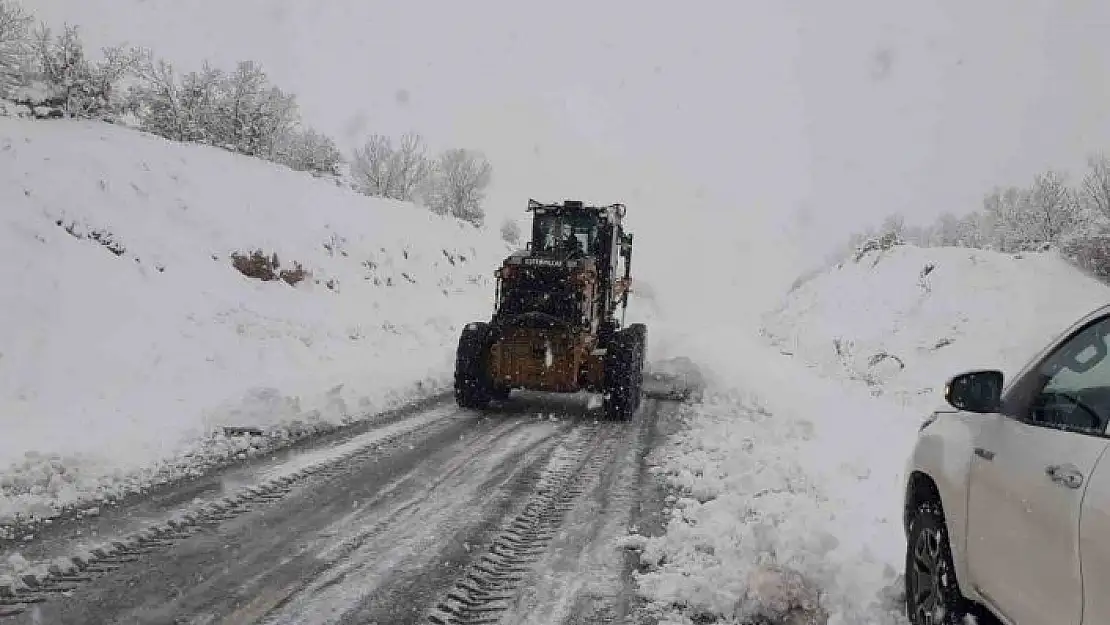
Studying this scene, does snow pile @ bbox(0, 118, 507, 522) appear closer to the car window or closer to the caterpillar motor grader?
the caterpillar motor grader

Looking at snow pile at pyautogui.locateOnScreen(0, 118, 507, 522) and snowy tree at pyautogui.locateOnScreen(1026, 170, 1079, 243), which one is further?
snowy tree at pyautogui.locateOnScreen(1026, 170, 1079, 243)

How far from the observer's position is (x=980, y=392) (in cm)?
347

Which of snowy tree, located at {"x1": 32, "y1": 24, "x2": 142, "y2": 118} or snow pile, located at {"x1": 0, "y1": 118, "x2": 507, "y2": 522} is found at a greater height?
snowy tree, located at {"x1": 32, "y1": 24, "x2": 142, "y2": 118}

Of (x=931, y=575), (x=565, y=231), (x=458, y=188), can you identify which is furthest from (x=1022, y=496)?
(x=458, y=188)

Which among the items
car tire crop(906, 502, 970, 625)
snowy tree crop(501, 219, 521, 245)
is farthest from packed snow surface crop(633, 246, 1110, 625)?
snowy tree crop(501, 219, 521, 245)

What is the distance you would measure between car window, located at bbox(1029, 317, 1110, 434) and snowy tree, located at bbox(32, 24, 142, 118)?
936 inches

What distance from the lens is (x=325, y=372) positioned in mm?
13547

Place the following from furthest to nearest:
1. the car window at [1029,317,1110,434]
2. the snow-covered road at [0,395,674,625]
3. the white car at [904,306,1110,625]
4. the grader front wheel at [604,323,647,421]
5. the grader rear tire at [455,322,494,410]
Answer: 1. the grader rear tire at [455,322,494,410]
2. the grader front wheel at [604,323,647,421]
3. the snow-covered road at [0,395,674,625]
4. the car window at [1029,317,1110,434]
5. the white car at [904,306,1110,625]

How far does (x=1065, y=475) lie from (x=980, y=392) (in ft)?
2.78

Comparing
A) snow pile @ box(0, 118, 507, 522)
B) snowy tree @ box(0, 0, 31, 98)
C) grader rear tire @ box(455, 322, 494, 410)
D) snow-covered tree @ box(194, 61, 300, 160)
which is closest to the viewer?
snow pile @ box(0, 118, 507, 522)

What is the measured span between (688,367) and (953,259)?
15210 mm

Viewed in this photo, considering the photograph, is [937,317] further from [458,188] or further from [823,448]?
[458,188]

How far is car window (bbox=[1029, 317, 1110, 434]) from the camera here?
9.13 feet

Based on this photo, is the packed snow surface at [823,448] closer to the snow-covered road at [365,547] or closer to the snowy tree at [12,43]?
the snow-covered road at [365,547]
